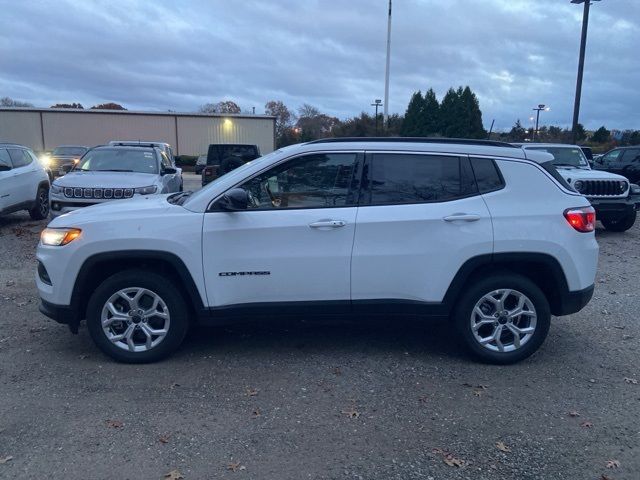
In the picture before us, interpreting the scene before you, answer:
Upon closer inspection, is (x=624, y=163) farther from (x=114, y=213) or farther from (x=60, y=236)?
(x=60, y=236)

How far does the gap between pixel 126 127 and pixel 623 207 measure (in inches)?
1556

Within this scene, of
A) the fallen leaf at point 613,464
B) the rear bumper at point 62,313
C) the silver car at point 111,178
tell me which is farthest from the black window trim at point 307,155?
the silver car at point 111,178

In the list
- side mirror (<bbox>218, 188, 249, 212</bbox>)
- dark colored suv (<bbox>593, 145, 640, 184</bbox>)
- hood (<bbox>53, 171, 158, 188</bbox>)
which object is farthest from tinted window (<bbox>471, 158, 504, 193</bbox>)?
dark colored suv (<bbox>593, 145, 640, 184</bbox>)

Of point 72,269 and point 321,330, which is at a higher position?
point 72,269

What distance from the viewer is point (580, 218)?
4785 millimetres

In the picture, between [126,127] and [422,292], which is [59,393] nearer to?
[422,292]

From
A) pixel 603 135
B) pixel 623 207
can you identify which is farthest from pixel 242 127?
pixel 623 207

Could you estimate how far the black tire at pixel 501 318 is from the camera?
15.6 ft

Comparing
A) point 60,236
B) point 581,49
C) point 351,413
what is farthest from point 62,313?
point 581,49

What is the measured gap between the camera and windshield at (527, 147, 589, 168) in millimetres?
12909

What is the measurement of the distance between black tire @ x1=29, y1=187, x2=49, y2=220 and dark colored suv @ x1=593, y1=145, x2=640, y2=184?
50.6 feet

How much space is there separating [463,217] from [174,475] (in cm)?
291

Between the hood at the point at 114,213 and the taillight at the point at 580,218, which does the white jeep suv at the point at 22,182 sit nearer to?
the hood at the point at 114,213

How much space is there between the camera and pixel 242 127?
45031mm
